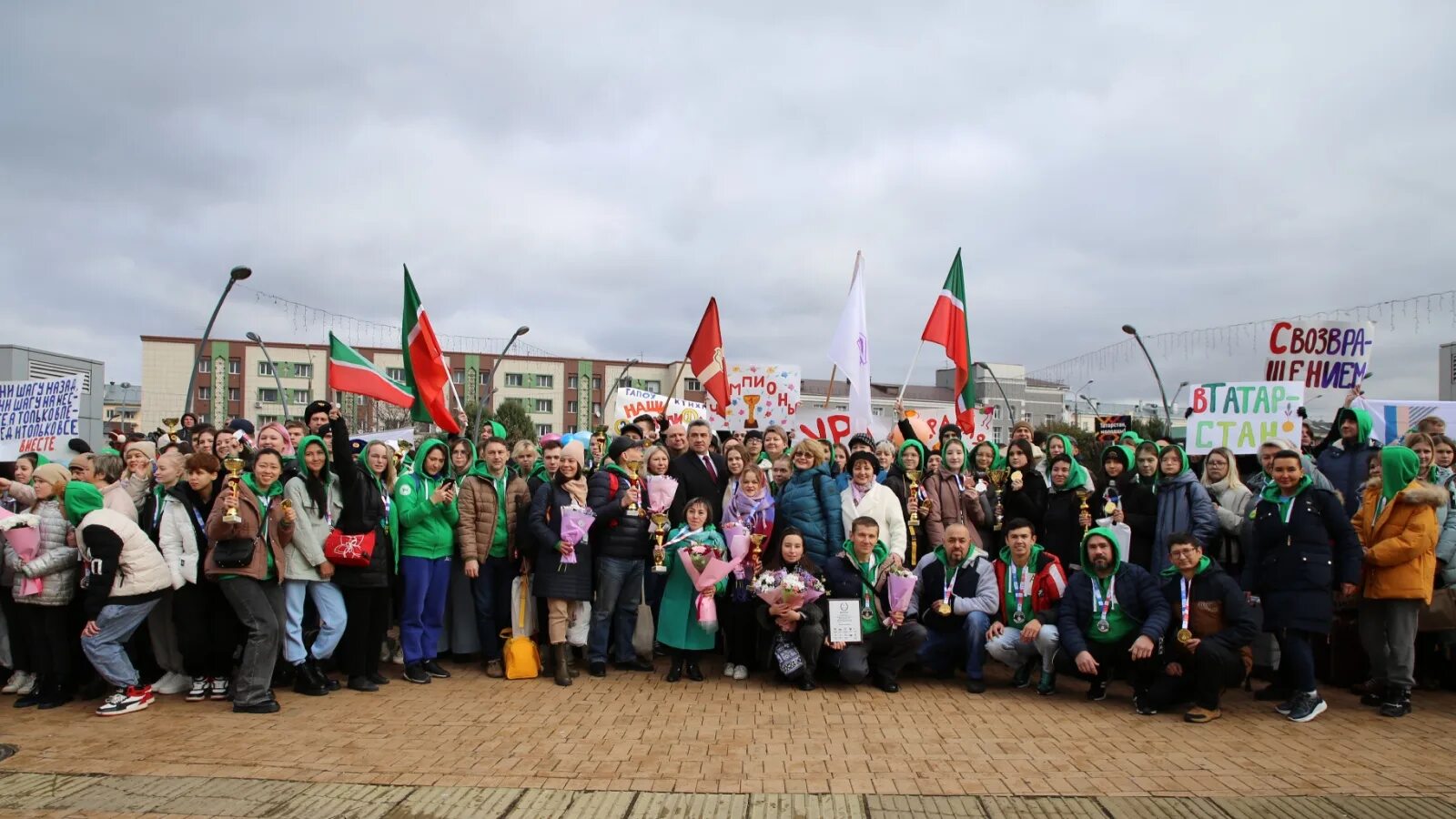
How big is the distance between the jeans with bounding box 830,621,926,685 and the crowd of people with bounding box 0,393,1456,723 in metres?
0.03

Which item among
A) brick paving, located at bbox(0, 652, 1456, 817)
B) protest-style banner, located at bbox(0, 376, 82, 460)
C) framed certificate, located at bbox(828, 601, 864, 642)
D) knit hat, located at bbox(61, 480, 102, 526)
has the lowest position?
brick paving, located at bbox(0, 652, 1456, 817)

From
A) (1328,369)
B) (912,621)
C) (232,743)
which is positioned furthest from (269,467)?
(1328,369)

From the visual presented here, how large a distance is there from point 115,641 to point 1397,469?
9657 millimetres

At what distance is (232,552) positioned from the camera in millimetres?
7121

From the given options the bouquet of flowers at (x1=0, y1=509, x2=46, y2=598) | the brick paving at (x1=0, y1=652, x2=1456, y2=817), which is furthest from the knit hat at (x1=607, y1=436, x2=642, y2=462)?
the bouquet of flowers at (x1=0, y1=509, x2=46, y2=598)

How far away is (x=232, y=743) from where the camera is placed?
6395 millimetres

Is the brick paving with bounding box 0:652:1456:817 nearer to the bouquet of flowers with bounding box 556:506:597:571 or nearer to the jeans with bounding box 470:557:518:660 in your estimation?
the jeans with bounding box 470:557:518:660

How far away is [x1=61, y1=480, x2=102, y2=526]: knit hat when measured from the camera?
7094 millimetres

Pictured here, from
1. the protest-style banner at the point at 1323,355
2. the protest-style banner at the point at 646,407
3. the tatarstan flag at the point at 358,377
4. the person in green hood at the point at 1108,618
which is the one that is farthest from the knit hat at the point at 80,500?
the protest-style banner at the point at 1323,355

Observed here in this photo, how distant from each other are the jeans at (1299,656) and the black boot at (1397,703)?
23.2 inches

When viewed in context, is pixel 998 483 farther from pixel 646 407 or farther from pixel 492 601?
pixel 646 407

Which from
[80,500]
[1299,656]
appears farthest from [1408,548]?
[80,500]

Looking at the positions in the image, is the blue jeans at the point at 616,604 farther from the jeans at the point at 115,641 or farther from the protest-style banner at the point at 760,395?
the protest-style banner at the point at 760,395

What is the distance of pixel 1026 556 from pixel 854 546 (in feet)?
4.85
